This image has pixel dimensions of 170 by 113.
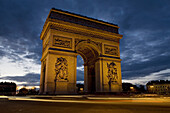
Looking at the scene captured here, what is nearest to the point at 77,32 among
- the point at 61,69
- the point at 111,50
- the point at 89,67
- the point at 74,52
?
the point at 74,52

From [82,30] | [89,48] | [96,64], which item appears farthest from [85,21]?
[96,64]

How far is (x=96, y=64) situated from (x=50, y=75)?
845 centimetres

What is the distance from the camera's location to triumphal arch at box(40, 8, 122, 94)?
19.0 meters

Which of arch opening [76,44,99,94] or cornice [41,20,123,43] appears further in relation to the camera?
arch opening [76,44,99,94]

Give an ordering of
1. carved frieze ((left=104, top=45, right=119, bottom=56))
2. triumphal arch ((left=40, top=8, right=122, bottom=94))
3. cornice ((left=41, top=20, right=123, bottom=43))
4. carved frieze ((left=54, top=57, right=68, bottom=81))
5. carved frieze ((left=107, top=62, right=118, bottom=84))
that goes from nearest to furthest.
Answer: carved frieze ((left=54, top=57, right=68, bottom=81))
triumphal arch ((left=40, top=8, right=122, bottom=94))
cornice ((left=41, top=20, right=123, bottom=43))
carved frieze ((left=107, top=62, right=118, bottom=84))
carved frieze ((left=104, top=45, right=119, bottom=56))

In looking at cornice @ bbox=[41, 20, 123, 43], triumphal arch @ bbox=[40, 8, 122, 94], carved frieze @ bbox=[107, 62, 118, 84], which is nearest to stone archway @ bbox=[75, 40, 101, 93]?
triumphal arch @ bbox=[40, 8, 122, 94]

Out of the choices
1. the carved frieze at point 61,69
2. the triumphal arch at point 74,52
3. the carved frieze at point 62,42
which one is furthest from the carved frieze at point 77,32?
the carved frieze at point 61,69

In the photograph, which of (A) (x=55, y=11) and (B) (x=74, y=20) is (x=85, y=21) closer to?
(B) (x=74, y=20)

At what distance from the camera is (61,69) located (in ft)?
63.4

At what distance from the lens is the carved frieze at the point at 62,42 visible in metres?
20.1

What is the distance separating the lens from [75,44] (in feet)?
70.5

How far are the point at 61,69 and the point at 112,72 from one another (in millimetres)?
8887

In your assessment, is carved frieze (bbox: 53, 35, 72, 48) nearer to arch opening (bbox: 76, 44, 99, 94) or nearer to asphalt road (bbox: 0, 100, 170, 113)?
arch opening (bbox: 76, 44, 99, 94)

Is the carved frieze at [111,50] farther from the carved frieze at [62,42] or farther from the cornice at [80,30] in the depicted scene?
the carved frieze at [62,42]
